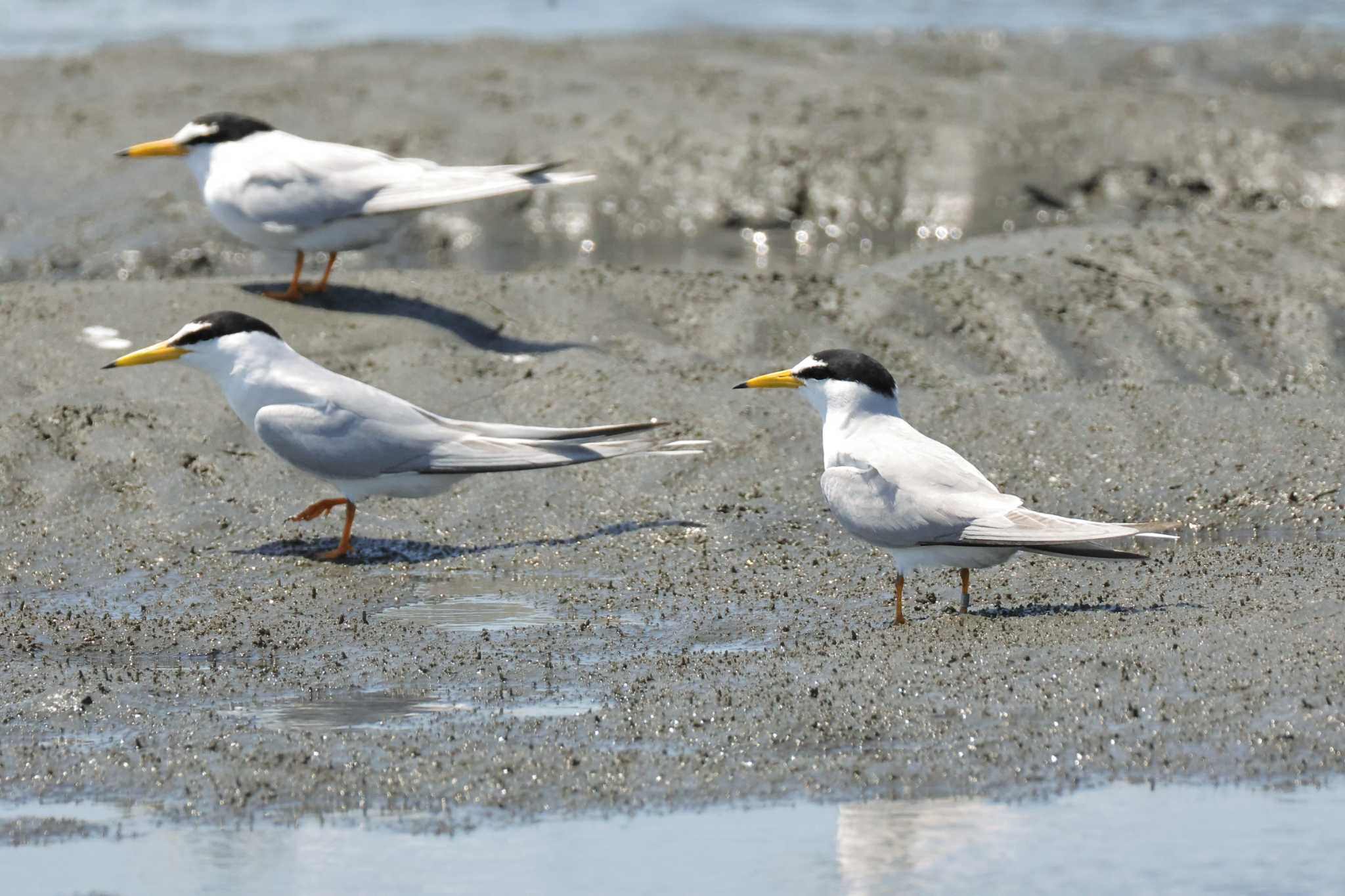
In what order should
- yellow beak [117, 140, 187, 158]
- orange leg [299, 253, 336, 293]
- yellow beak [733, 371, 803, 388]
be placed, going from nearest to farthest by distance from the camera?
yellow beak [733, 371, 803, 388]
orange leg [299, 253, 336, 293]
yellow beak [117, 140, 187, 158]

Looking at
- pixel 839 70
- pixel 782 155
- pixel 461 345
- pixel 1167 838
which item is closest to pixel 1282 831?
pixel 1167 838

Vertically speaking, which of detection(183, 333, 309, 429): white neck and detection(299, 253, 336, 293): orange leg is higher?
detection(183, 333, 309, 429): white neck

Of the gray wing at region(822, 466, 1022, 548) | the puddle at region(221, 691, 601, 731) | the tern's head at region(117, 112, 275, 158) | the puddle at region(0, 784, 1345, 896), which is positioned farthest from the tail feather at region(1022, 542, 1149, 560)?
the tern's head at region(117, 112, 275, 158)

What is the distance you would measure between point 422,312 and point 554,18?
29.7 ft

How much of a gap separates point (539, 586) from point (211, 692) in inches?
53.6

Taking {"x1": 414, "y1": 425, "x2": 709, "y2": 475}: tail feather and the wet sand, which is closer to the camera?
the wet sand

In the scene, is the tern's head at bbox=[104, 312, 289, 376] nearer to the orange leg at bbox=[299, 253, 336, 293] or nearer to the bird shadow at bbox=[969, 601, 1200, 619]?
the orange leg at bbox=[299, 253, 336, 293]

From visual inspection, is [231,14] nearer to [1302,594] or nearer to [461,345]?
[461,345]

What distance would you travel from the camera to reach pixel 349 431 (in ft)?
21.0

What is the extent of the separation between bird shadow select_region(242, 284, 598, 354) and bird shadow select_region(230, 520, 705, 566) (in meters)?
1.86

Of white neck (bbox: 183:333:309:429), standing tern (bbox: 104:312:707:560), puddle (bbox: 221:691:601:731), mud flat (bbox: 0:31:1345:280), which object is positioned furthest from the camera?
mud flat (bbox: 0:31:1345:280)

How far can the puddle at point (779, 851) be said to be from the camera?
3.66 m

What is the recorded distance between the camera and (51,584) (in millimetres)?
5965

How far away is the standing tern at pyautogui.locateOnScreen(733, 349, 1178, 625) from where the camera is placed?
199 inches
